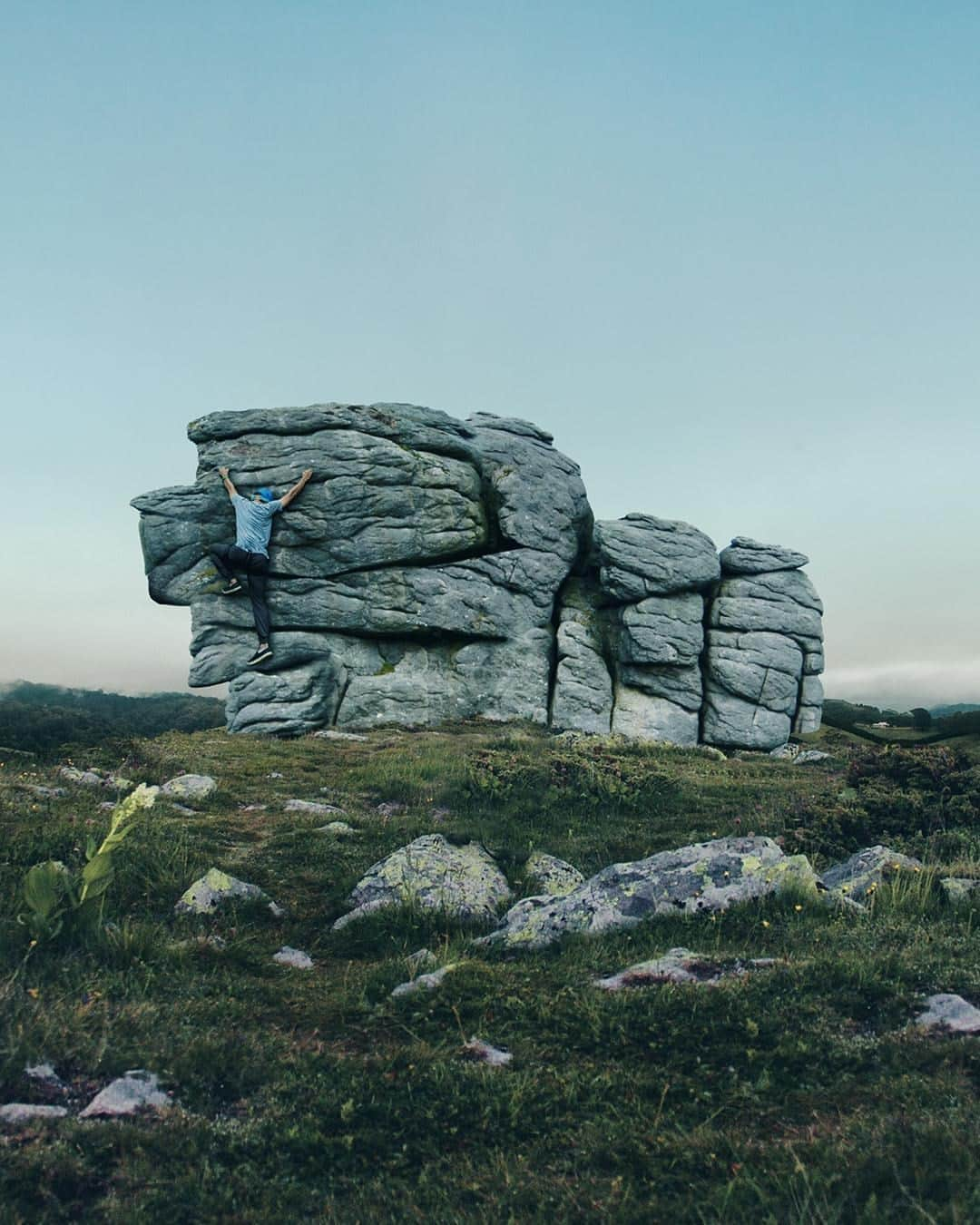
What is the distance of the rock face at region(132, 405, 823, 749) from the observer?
37.2m

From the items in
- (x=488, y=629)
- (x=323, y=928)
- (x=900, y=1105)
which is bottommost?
(x=323, y=928)

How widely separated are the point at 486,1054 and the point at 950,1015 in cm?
391

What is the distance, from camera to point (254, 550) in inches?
1438

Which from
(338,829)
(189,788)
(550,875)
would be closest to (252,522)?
(189,788)

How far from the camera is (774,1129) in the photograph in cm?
603

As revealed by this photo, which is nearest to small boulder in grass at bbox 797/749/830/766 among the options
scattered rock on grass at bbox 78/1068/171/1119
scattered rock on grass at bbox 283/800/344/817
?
scattered rock on grass at bbox 283/800/344/817

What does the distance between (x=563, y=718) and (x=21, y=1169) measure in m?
33.5

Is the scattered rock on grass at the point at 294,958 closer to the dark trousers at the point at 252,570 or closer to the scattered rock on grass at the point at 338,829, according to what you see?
the scattered rock on grass at the point at 338,829

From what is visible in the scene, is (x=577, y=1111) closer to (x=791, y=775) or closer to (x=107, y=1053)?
(x=107, y=1053)

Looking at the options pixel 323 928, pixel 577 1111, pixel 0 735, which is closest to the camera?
pixel 577 1111

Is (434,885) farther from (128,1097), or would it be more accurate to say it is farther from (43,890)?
(128,1097)

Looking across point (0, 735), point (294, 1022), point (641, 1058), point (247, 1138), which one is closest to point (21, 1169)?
point (247, 1138)

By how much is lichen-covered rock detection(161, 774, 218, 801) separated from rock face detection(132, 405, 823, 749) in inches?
604

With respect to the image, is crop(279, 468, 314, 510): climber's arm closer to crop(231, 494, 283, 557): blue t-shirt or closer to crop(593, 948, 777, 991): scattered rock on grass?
crop(231, 494, 283, 557): blue t-shirt
